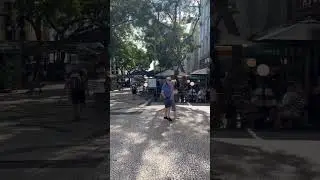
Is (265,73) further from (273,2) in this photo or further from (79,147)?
(79,147)

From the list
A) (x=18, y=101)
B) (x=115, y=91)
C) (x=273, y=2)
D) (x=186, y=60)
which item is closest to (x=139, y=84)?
(x=115, y=91)

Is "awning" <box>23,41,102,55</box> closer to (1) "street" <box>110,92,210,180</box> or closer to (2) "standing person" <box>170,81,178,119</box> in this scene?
(1) "street" <box>110,92,210,180</box>

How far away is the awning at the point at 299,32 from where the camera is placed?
4.11m

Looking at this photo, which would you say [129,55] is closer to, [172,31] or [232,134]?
[172,31]

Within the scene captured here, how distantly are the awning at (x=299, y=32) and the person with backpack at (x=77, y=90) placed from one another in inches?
63.6

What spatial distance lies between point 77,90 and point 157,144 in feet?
4.95

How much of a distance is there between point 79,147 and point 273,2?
1.99 meters

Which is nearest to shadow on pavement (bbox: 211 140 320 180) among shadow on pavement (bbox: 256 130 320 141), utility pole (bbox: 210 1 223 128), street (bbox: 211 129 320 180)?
street (bbox: 211 129 320 180)

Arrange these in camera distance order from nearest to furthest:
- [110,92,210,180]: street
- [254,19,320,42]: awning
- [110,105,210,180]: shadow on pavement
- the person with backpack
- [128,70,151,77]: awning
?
[254,19,320,42]: awning < the person with backpack < [128,70,151,77]: awning < [110,92,210,180]: street < [110,105,210,180]: shadow on pavement

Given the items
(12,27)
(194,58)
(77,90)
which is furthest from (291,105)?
(12,27)

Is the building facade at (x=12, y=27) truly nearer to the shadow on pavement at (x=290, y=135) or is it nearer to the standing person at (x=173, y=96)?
the standing person at (x=173, y=96)

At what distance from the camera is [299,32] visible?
13.5 feet

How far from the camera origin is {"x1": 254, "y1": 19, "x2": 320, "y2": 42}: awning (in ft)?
13.5

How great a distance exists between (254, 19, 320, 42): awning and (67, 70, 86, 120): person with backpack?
1615 mm
